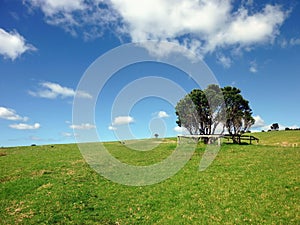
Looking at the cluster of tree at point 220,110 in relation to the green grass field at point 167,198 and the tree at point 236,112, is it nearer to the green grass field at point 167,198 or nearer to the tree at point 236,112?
the tree at point 236,112

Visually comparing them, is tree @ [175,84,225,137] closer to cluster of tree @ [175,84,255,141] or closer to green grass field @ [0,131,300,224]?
cluster of tree @ [175,84,255,141]

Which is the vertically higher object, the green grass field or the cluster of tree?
the cluster of tree

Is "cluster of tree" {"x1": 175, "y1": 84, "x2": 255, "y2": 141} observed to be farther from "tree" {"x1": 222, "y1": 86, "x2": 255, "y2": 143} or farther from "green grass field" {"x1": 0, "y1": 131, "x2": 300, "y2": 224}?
"green grass field" {"x1": 0, "y1": 131, "x2": 300, "y2": 224}

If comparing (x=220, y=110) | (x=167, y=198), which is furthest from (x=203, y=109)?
(x=167, y=198)

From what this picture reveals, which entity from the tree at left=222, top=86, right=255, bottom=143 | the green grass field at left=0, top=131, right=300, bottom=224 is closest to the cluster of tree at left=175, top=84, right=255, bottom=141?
the tree at left=222, top=86, right=255, bottom=143

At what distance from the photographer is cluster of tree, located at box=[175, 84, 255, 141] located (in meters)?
60.7

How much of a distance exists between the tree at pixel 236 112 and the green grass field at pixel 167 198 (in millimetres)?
35282

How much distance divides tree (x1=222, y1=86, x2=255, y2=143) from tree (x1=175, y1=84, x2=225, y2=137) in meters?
1.41

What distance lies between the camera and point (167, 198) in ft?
60.5

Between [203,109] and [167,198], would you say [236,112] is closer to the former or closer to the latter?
[203,109]

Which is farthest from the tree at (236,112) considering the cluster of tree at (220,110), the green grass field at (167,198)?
the green grass field at (167,198)

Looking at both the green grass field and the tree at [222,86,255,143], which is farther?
the tree at [222,86,255,143]

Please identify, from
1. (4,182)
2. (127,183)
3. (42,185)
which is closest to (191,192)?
(127,183)

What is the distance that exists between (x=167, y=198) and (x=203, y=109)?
46.6 m
